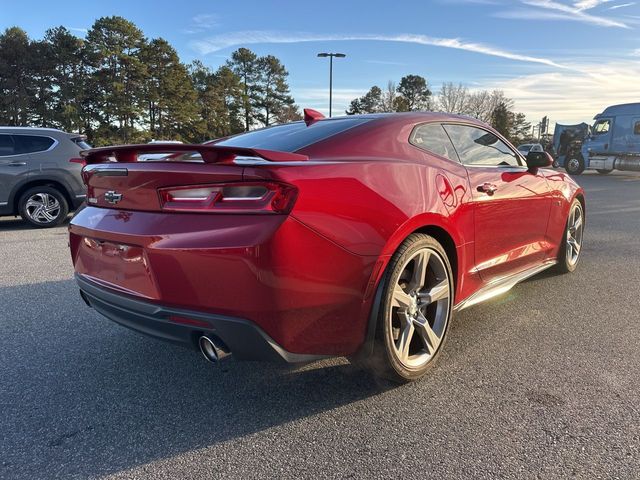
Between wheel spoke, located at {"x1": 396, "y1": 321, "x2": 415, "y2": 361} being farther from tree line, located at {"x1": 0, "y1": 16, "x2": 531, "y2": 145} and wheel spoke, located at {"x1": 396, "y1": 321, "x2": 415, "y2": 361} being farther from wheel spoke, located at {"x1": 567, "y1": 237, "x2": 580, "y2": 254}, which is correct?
tree line, located at {"x1": 0, "y1": 16, "x2": 531, "y2": 145}

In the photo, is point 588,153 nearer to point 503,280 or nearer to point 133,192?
point 503,280

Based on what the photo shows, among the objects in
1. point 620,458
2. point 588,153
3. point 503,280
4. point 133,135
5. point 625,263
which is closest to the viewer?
point 620,458

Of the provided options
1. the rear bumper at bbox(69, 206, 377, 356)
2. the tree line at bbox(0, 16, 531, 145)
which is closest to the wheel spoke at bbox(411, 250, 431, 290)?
the rear bumper at bbox(69, 206, 377, 356)

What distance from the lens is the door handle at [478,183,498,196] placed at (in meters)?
3.16

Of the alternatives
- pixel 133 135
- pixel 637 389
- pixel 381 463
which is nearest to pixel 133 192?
pixel 381 463

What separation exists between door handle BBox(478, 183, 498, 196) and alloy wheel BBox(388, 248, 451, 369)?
668 mm

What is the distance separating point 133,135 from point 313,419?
47535 millimetres

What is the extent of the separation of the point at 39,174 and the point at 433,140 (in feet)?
23.9

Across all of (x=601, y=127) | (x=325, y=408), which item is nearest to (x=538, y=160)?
(x=325, y=408)

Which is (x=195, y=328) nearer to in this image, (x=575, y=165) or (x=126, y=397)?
(x=126, y=397)

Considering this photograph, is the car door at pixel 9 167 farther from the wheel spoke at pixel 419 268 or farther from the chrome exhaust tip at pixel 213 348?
the wheel spoke at pixel 419 268

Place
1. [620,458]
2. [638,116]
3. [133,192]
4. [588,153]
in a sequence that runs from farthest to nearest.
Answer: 1. [588,153]
2. [638,116]
3. [133,192]
4. [620,458]

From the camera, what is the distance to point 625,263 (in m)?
5.45

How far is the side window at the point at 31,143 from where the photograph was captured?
796cm
